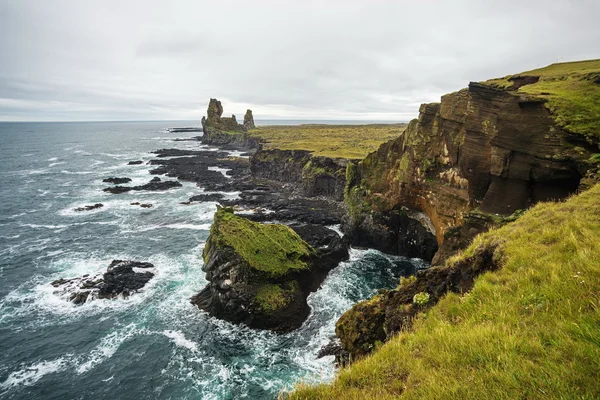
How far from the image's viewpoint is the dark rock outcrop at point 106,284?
29.7 metres

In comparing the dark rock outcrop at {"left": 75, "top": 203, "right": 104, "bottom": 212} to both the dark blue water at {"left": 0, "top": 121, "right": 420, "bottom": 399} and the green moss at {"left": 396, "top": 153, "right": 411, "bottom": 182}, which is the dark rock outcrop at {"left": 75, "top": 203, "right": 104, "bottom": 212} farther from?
the green moss at {"left": 396, "top": 153, "right": 411, "bottom": 182}

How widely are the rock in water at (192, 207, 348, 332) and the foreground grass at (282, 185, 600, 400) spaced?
1813 cm

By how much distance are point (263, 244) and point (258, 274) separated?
12.2ft

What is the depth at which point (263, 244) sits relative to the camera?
30.7 meters

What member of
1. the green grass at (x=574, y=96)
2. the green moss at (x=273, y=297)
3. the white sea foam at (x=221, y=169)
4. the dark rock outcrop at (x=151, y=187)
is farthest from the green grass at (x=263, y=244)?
the white sea foam at (x=221, y=169)

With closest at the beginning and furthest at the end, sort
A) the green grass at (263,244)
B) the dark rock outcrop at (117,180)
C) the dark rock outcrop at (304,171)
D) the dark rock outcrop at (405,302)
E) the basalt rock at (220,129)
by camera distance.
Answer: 1. the dark rock outcrop at (405,302)
2. the green grass at (263,244)
3. the dark rock outcrop at (304,171)
4. the dark rock outcrop at (117,180)
5. the basalt rock at (220,129)

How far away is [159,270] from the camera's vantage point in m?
35.2

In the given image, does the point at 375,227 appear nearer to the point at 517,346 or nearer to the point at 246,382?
the point at 246,382

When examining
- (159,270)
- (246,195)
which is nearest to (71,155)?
(246,195)

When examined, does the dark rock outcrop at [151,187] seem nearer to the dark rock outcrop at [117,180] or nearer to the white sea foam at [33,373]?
the dark rock outcrop at [117,180]

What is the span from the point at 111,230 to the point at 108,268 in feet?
49.0

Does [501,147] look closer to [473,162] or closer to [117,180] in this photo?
[473,162]

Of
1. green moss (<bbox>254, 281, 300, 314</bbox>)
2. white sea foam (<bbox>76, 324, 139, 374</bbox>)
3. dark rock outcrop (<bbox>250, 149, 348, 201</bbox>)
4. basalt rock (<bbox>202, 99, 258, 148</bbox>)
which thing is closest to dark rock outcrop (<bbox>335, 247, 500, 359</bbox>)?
green moss (<bbox>254, 281, 300, 314</bbox>)

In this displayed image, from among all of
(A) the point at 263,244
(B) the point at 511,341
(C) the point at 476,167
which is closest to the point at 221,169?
(A) the point at 263,244
